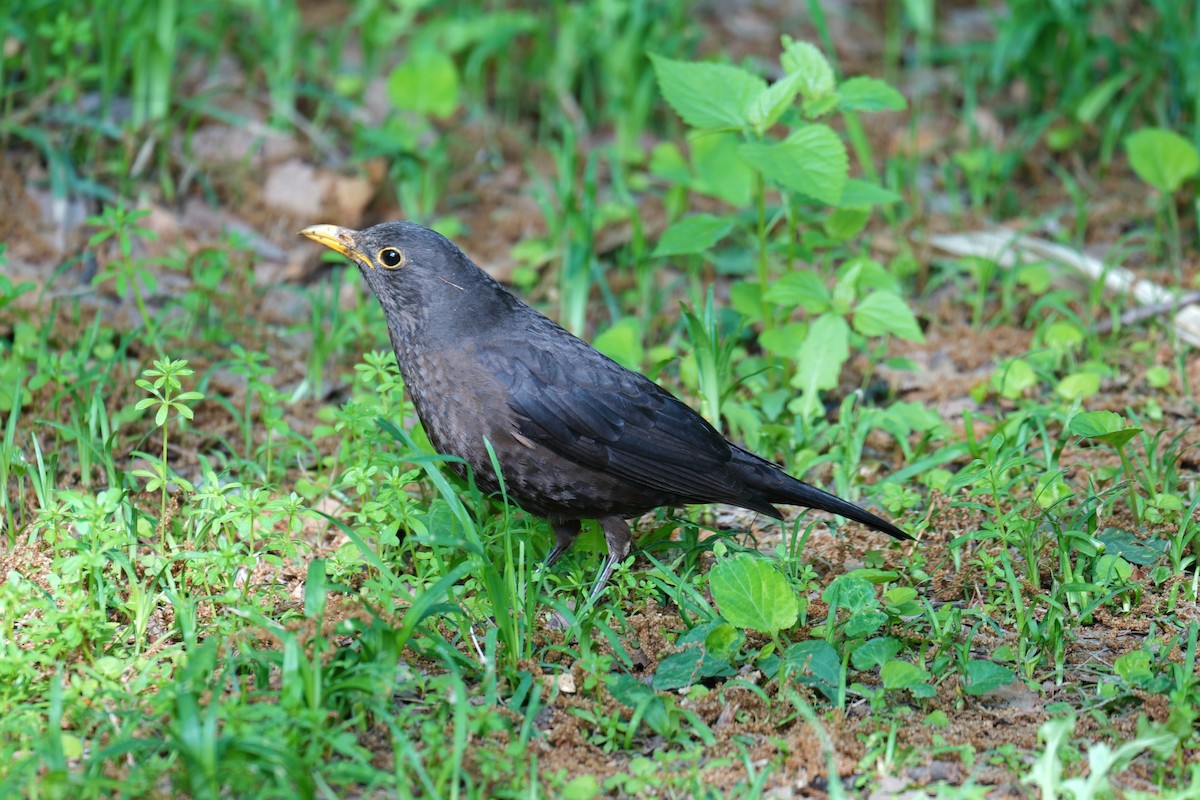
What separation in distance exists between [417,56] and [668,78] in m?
2.59

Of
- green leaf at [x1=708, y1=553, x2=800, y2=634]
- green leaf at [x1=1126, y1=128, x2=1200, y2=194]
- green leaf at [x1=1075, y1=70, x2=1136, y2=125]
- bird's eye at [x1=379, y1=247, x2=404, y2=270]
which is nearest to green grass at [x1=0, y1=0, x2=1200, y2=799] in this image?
green leaf at [x1=708, y1=553, x2=800, y2=634]

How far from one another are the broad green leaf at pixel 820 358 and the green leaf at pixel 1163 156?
2020 millimetres

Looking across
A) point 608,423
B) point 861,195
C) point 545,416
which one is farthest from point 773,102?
point 545,416

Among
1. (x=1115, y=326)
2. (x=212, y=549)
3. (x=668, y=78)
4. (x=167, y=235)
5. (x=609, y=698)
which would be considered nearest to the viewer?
(x=609, y=698)

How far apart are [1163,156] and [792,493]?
3029 mm

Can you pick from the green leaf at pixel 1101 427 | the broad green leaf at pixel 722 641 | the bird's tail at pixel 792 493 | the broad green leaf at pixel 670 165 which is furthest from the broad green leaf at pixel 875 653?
the broad green leaf at pixel 670 165

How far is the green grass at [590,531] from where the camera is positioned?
10.6ft

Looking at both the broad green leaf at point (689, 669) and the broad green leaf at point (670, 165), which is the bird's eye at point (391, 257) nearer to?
the broad green leaf at point (689, 669)

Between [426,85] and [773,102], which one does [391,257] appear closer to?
[773,102]

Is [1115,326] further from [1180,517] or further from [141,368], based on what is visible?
[141,368]

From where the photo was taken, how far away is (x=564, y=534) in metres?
4.39

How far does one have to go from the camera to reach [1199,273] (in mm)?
5922

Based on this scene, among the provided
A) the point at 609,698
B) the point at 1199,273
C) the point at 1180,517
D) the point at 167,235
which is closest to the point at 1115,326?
the point at 1199,273

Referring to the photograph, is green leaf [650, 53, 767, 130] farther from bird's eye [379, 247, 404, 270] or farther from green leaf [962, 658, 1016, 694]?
green leaf [962, 658, 1016, 694]
